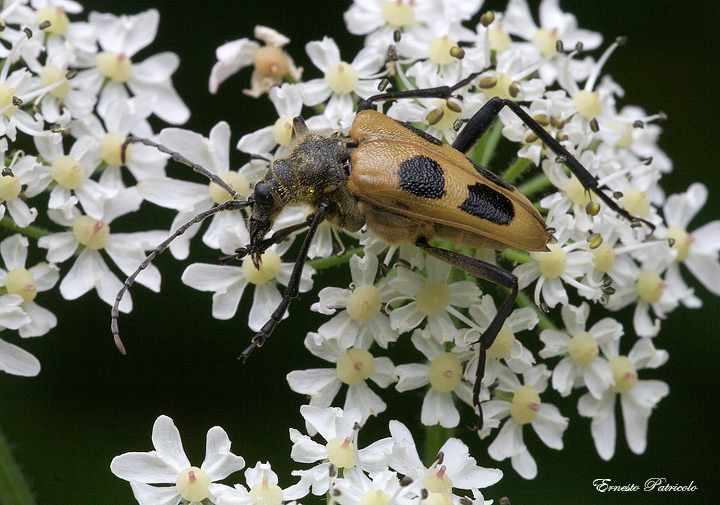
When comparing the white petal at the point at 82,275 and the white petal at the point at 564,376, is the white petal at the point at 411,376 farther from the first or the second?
the white petal at the point at 82,275

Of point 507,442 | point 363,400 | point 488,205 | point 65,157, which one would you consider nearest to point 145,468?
point 363,400

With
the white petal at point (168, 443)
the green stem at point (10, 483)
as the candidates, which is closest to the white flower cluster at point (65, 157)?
the green stem at point (10, 483)

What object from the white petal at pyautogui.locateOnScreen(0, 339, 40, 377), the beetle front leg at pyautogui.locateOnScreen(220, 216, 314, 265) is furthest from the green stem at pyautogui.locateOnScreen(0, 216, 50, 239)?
the beetle front leg at pyautogui.locateOnScreen(220, 216, 314, 265)

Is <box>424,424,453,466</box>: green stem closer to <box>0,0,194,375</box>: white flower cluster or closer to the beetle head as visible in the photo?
the beetle head

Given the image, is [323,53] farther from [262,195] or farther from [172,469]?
[172,469]

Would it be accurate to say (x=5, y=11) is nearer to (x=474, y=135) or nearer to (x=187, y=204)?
(x=187, y=204)

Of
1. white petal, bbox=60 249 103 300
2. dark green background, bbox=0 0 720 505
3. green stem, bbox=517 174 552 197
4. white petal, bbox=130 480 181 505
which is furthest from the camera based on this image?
dark green background, bbox=0 0 720 505
